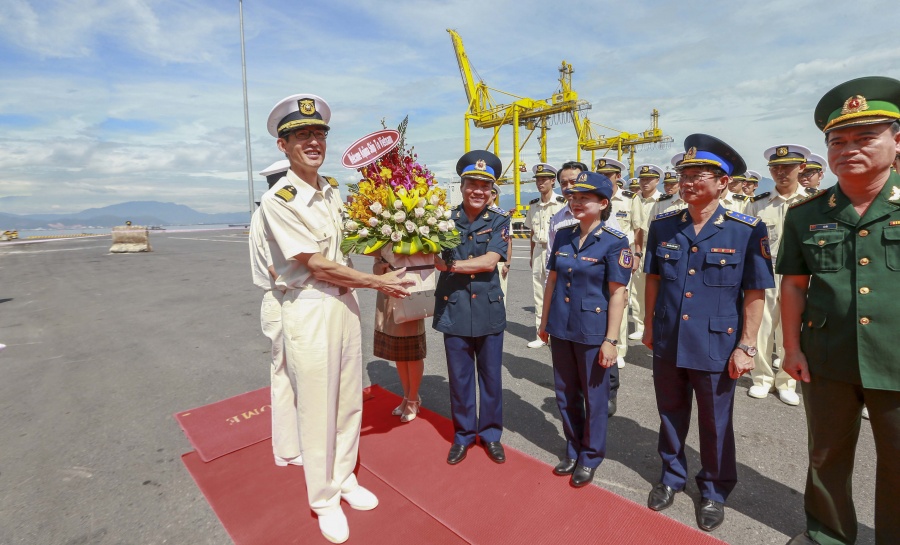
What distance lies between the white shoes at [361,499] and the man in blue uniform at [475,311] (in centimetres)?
66

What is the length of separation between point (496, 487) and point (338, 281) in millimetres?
1710

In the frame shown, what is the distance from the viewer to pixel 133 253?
62.2 ft

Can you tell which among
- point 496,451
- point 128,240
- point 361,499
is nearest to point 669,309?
point 496,451

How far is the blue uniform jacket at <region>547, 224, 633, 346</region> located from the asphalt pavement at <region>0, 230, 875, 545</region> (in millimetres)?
1059

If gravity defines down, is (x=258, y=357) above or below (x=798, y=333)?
below

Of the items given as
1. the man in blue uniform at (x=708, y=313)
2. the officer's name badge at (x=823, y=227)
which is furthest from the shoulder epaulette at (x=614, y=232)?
the officer's name badge at (x=823, y=227)

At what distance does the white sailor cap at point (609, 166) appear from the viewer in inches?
226

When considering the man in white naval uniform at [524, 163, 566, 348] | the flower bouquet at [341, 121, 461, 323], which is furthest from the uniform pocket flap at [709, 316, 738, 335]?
the man in white naval uniform at [524, 163, 566, 348]

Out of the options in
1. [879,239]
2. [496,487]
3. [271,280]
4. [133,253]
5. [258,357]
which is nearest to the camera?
[879,239]

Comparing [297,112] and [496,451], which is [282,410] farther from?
[297,112]

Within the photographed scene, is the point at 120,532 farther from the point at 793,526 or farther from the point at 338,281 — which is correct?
the point at 793,526

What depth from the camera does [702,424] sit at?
2.71 m

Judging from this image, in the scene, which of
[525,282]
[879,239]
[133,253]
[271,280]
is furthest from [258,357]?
[133,253]

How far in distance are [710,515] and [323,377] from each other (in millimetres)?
2348
